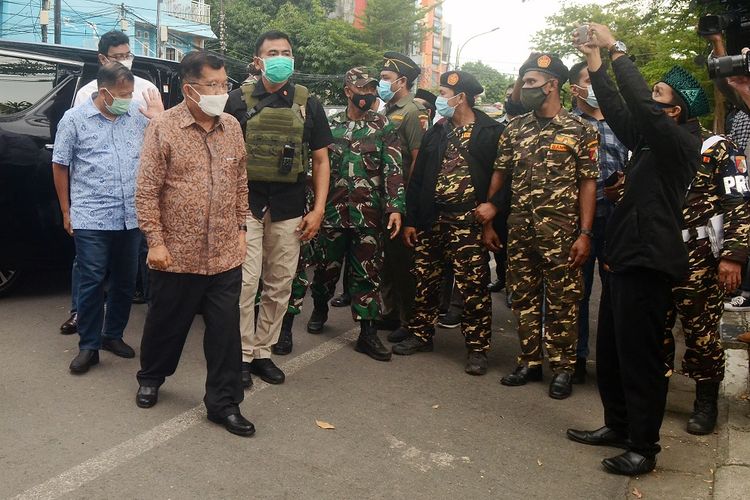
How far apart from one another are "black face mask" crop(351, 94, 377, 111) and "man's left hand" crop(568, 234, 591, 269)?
1.66 metres

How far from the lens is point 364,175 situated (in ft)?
18.1

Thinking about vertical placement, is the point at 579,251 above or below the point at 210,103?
below

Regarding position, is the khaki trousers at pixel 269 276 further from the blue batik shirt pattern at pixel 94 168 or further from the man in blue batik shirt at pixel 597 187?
the man in blue batik shirt at pixel 597 187

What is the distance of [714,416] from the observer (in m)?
4.52

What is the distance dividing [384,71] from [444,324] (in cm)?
215

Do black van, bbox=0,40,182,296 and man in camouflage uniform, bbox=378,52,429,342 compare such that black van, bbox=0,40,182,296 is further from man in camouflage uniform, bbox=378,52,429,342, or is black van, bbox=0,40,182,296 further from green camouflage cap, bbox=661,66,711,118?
green camouflage cap, bbox=661,66,711,118

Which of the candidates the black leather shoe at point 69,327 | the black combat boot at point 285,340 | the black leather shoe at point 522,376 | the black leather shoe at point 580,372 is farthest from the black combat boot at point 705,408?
the black leather shoe at point 69,327

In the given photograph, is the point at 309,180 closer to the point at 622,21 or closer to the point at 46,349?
the point at 46,349

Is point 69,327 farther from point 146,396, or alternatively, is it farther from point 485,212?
point 485,212

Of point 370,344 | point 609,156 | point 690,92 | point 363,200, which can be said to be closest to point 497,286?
point 609,156

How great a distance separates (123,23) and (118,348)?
103ft

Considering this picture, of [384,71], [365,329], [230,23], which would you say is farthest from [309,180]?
[230,23]

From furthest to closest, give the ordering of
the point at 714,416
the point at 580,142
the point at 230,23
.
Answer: the point at 230,23
the point at 580,142
the point at 714,416

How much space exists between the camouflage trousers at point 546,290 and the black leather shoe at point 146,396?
7.41 feet
